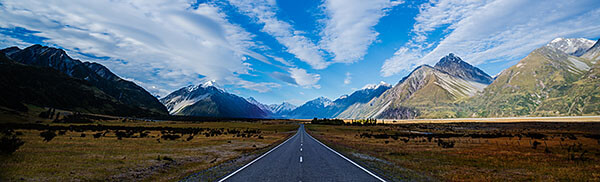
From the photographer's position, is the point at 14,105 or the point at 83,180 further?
the point at 14,105

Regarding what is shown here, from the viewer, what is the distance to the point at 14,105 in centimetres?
8338

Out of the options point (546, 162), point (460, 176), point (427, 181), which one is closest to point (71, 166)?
point (427, 181)

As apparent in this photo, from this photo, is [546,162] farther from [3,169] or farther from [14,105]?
[14,105]

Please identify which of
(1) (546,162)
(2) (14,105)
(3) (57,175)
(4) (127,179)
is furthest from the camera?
(2) (14,105)

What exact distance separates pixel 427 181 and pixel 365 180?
3.00 metres

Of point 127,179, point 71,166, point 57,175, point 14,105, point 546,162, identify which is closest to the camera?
point 57,175

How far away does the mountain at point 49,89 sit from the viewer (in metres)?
130

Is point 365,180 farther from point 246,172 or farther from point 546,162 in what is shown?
point 546,162

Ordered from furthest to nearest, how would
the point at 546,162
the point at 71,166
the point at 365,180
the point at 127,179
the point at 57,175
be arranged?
the point at 546,162, the point at 71,166, the point at 127,179, the point at 57,175, the point at 365,180

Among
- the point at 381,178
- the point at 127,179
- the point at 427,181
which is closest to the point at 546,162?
the point at 427,181

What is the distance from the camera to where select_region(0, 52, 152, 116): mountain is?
13025 centimetres

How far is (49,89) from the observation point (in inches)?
6206

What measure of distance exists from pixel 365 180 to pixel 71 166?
15169 mm

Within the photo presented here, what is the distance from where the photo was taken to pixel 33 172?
1092 centimetres
